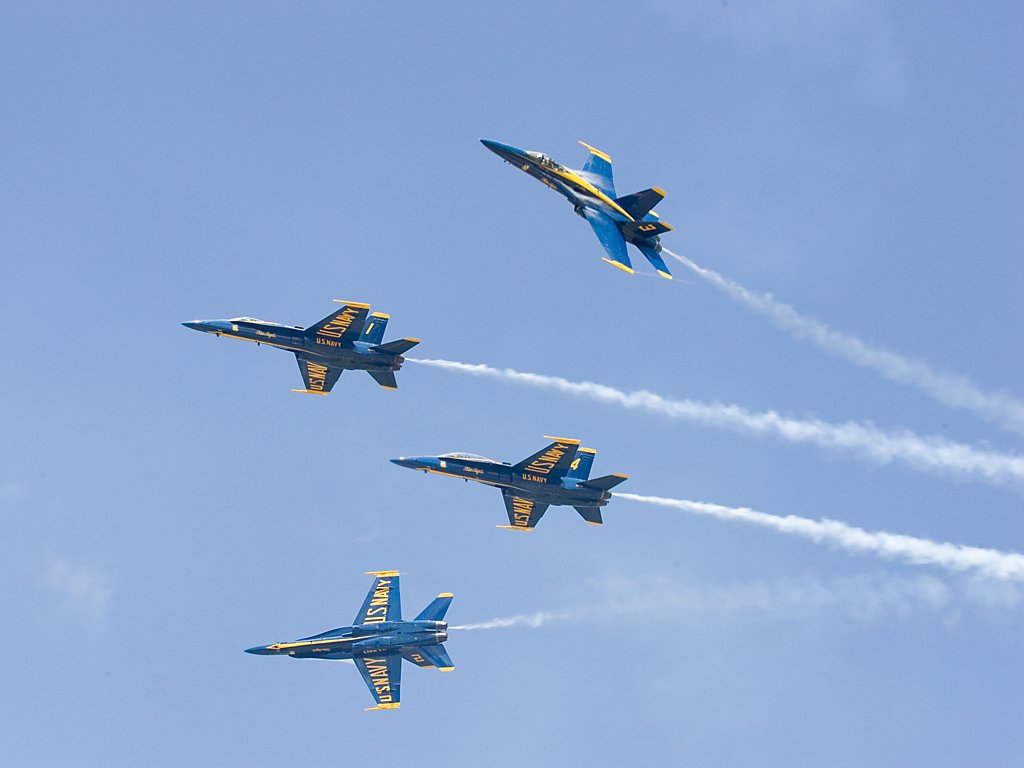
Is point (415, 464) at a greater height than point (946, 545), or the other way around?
point (415, 464)

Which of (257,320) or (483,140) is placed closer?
(257,320)

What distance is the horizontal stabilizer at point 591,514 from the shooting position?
85438 millimetres

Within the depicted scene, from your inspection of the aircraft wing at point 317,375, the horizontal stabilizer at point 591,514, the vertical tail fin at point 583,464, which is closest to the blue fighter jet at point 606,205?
the vertical tail fin at point 583,464

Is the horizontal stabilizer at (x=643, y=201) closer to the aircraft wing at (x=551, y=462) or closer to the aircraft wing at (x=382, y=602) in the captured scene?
the aircraft wing at (x=551, y=462)

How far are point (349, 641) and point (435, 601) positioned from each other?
719 cm

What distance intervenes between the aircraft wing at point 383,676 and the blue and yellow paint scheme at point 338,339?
68.7 ft

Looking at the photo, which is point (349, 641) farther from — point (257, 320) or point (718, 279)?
point (718, 279)

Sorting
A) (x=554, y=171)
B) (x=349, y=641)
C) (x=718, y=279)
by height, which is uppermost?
(x=554, y=171)

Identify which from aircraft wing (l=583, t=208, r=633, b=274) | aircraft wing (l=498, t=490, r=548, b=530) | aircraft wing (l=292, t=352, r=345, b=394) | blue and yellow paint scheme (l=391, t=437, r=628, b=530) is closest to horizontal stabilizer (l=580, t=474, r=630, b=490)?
blue and yellow paint scheme (l=391, t=437, r=628, b=530)

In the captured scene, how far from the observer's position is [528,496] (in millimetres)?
85562

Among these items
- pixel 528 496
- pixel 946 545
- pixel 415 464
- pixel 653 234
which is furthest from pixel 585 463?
pixel 946 545

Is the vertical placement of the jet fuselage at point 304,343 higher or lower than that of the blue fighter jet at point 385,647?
higher

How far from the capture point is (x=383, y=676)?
88.8m

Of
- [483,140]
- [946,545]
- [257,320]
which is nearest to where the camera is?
[946,545]
